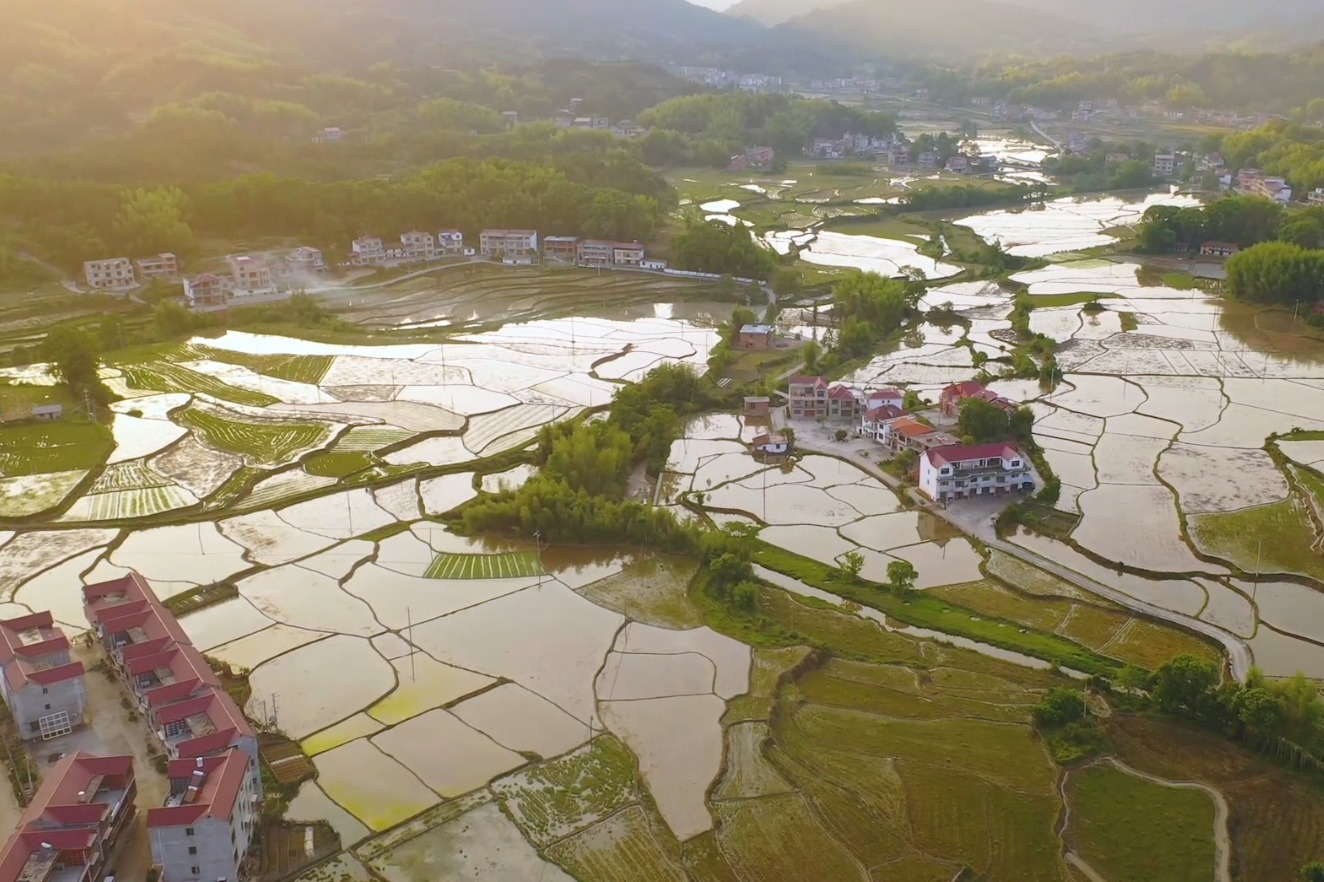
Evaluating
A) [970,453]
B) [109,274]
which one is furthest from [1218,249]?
[109,274]

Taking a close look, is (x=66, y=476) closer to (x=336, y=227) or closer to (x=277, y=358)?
(x=277, y=358)

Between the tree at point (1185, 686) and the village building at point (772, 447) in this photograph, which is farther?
the village building at point (772, 447)

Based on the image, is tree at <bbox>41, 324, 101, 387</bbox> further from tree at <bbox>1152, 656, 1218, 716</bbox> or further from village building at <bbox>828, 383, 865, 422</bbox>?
tree at <bbox>1152, 656, 1218, 716</bbox>

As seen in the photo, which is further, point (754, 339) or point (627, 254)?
point (627, 254)

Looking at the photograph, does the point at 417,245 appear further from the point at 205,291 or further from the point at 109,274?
the point at 109,274

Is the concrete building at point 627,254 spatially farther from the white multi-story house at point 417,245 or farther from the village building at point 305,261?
the village building at point 305,261

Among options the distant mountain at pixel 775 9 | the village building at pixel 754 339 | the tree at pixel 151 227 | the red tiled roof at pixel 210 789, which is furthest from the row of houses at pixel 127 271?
the distant mountain at pixel 775 9

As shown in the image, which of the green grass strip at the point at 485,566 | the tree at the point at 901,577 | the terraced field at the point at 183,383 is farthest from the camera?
the terraced field at the point at 183,383
